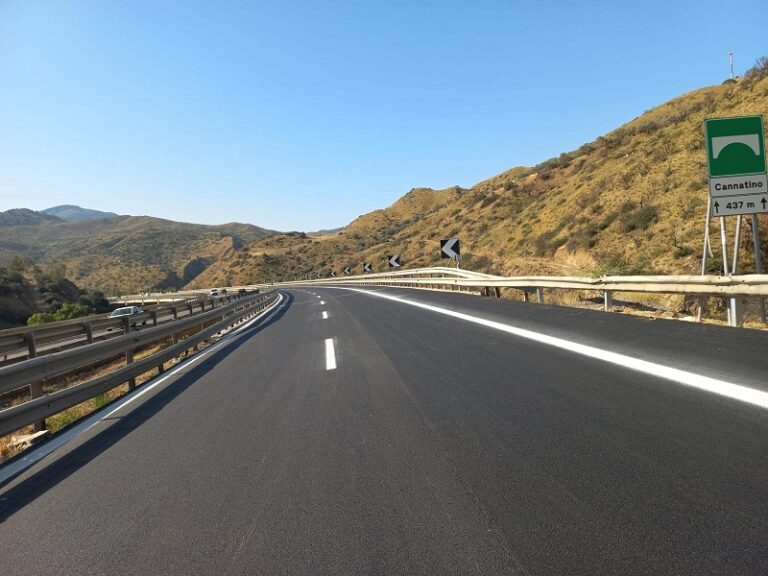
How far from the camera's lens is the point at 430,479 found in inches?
146

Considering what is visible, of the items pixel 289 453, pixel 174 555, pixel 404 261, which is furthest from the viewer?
pixel 404 261

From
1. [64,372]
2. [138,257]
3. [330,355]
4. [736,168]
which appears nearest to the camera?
[64,372]

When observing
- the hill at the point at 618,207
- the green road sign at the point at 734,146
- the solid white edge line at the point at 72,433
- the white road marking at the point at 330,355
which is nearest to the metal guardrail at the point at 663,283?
the green road sign at the point at 734,146

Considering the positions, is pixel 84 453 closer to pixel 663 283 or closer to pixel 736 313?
pixel 736 313

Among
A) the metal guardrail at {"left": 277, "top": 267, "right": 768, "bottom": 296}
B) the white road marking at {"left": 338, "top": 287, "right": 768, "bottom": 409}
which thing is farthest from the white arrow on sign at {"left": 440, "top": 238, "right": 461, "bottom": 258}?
the white road marking at {"left": 338, "top": 287, "right": 768, "bottom": 409}

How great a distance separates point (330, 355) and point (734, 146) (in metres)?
8.92

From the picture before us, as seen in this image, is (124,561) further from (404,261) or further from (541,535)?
(404,261)

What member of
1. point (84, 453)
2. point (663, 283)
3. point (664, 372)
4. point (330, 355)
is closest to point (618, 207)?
point (663, 283)

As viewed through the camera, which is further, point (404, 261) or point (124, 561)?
point (404, 261)

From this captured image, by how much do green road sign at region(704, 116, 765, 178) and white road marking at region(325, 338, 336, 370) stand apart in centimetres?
814

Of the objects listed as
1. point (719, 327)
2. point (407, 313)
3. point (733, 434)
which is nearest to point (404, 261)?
point (407, 313)

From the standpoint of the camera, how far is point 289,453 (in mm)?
4609

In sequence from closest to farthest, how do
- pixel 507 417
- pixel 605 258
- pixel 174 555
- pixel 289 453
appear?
pixel 174 555, pixel 289 453, pixel 507 417, pixel 605 258

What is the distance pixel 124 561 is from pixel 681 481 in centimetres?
342
